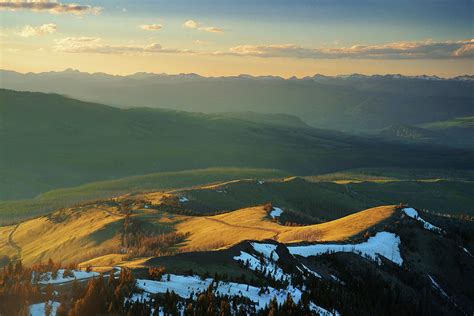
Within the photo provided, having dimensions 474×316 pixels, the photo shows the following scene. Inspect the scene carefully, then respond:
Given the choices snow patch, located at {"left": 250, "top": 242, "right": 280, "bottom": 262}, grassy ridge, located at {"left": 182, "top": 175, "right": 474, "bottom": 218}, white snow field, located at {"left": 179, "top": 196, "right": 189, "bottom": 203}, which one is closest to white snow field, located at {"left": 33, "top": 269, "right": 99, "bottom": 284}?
snow patch, located at {"left": 250, "top": 242, "right": 280, "bottom": 262}

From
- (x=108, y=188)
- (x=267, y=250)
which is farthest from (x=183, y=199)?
(x=108, y=188)

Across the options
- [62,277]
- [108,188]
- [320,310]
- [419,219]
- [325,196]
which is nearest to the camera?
[62,277]

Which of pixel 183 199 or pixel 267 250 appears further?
pixel 183 199

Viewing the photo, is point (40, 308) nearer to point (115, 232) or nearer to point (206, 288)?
point (206, 288)

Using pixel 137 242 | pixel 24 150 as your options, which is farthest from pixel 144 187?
pixel 137 242

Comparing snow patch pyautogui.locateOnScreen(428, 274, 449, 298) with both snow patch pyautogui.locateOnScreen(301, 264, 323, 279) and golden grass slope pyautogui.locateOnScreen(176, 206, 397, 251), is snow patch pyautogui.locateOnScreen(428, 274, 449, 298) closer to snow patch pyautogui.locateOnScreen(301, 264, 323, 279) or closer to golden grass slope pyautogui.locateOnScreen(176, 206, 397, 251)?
golden grass slope pyautogui.locateOnScreen(176, 206, 397, 251)

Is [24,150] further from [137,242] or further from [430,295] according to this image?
[430,295]
